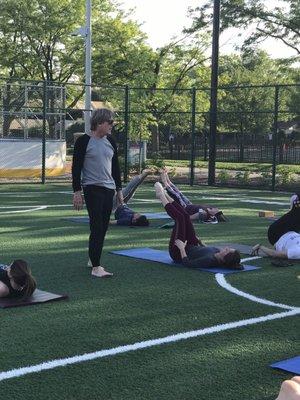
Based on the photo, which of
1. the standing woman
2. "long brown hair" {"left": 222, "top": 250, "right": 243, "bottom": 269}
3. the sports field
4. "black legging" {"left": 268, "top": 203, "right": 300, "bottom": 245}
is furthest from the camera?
"black legging" {"left": 268, "top": 203, "right": 300, "bottom": 245}

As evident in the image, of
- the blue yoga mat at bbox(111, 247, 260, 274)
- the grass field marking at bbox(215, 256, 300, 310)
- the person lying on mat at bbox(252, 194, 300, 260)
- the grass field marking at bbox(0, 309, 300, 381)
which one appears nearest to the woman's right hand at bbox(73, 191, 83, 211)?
the blue yoga mat at bbox(111, 247, 260, 274)

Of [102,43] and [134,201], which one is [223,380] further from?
[102,43]

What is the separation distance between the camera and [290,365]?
4.33 metres

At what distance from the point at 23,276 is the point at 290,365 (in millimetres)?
2585

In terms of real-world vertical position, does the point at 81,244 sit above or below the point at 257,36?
below

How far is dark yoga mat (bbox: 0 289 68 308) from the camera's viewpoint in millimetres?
5762

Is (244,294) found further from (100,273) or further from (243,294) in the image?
(100,273)

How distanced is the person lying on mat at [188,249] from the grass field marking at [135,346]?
5.82ft

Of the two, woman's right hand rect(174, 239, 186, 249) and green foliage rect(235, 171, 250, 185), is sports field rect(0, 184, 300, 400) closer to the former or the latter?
woman's right hand rect(174, 239, 186, 249)

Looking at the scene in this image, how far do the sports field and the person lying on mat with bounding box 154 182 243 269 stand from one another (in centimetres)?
19

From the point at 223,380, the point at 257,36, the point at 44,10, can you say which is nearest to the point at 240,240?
the point at 223,380

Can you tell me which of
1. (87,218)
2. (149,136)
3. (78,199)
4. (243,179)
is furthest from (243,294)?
(149,136)

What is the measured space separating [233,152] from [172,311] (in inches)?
923

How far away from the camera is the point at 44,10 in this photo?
99.1 ft
